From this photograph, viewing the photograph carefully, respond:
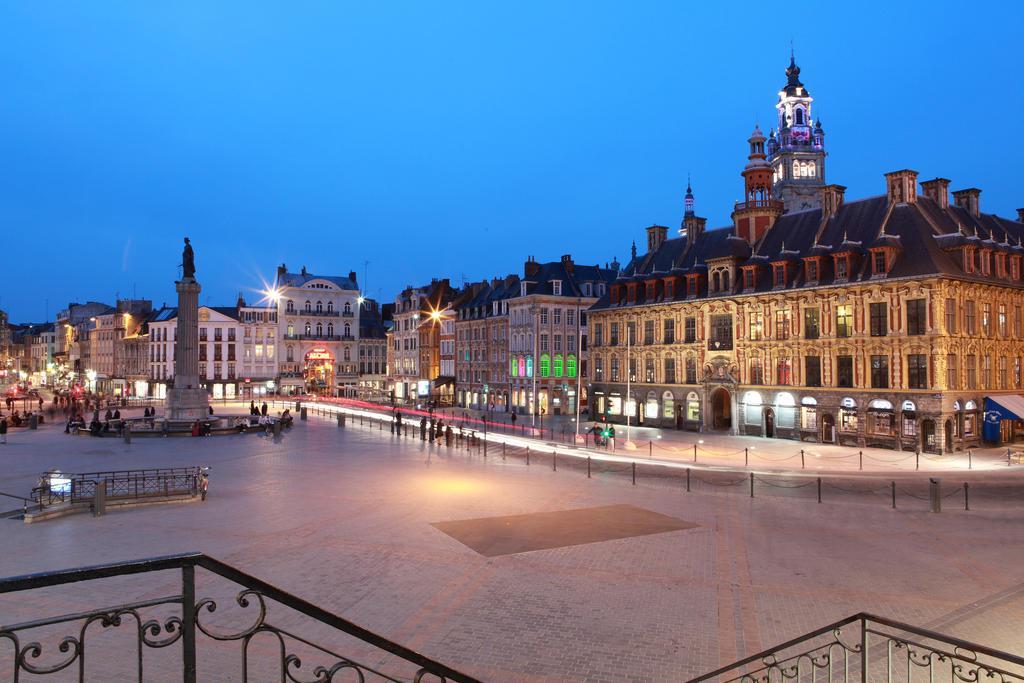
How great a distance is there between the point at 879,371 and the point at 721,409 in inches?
498

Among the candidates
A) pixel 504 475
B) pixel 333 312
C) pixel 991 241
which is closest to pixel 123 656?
pixel 504 475

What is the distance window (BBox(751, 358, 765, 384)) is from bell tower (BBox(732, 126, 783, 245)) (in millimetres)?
9029

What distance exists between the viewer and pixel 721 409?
50688mm

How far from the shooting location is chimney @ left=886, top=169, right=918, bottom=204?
41.7m

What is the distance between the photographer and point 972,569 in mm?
16141

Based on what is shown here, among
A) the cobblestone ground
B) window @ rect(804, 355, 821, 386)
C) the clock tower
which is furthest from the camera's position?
the clock tower

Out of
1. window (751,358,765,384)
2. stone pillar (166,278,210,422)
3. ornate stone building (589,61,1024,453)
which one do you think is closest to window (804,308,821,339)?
ornate stone building (589,61,1024,453)

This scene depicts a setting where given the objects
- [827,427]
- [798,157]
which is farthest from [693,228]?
[798,157]

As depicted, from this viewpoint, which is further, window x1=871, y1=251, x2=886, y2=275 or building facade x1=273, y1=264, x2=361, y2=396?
building facade x1=273, y1=264, x2=361, y2=396

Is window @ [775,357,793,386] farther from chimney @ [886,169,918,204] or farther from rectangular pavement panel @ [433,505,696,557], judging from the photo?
rectangular pavement panel @ [433,505,696,557]

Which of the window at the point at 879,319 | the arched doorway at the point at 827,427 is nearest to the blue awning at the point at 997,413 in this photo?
the window at the point at 879,319

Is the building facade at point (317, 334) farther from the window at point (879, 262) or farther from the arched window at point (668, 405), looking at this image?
the window at point (879, 262)

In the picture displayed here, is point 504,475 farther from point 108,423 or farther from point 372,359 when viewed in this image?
point 372,359

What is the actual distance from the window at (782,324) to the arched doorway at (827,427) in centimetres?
550
